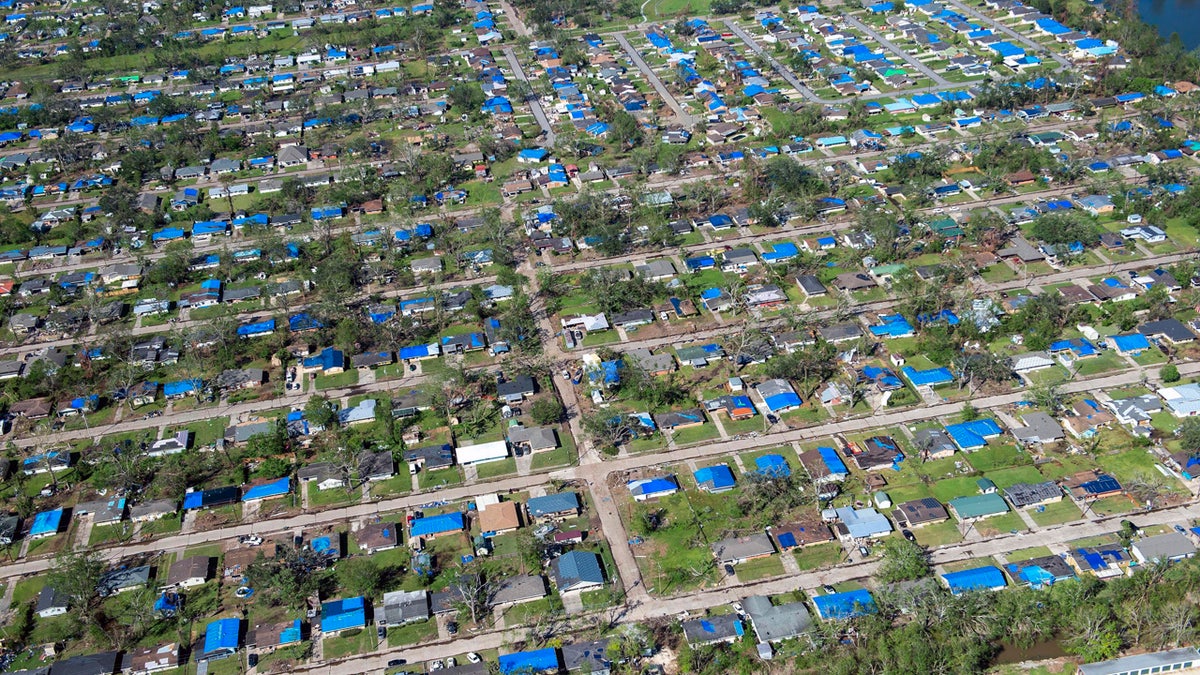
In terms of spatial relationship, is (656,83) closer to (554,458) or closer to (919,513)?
(554,458)

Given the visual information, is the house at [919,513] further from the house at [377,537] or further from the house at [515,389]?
the house at [377,537]

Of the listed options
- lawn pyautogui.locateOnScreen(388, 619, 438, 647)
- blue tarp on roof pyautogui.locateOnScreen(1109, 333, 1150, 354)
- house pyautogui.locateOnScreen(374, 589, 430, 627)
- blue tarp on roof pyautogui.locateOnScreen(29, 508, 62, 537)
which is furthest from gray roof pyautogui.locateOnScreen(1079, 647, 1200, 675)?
blue tarp on roof pyautogui.locateOnScreen(29, 508, 62, 537)

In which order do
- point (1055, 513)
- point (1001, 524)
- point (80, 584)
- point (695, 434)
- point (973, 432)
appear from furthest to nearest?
point (695, 434) < point (973, 432) < point (1055, 513) < point (1001, 524) < point (80, 584)

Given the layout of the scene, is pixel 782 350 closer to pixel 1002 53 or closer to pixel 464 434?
pixel 464 434

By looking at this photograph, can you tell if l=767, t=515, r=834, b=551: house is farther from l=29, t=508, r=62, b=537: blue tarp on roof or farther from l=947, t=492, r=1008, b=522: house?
l=29, t=508, r=62, b=537: blue tarp on roof

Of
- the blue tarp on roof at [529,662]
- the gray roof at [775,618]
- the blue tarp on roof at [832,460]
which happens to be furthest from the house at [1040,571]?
the blue tarp on roof at [529,662]

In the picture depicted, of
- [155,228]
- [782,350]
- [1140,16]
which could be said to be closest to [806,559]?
[782,350]

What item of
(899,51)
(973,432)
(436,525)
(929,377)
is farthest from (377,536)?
(899,51)
